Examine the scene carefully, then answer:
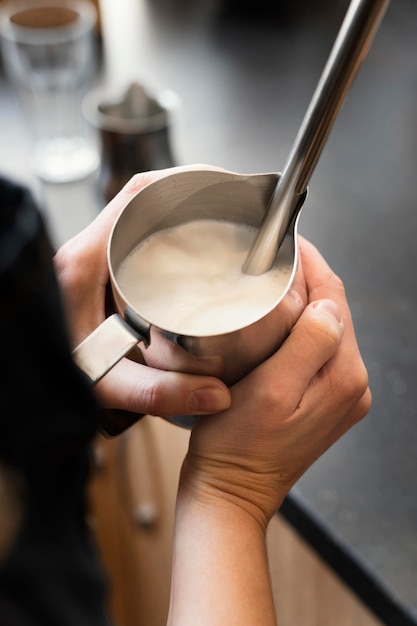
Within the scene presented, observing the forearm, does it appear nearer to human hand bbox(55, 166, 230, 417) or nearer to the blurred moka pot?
human hand bbox(55, 166, 230, 417)

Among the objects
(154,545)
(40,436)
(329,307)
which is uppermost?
(40,436)

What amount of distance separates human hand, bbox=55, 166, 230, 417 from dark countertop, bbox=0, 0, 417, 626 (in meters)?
0.18

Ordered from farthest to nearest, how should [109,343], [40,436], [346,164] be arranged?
[346,164] → [109,343] → [40,436]

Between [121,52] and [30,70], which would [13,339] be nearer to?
[30,70]

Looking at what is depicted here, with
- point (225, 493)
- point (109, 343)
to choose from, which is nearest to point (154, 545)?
point (225, 493)

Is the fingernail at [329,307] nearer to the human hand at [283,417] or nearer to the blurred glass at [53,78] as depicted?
the human hand at [283,417]

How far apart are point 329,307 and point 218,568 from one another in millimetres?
168

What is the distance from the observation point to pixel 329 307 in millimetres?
505

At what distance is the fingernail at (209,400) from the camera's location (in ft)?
1.52

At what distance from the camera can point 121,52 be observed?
45.2 inches

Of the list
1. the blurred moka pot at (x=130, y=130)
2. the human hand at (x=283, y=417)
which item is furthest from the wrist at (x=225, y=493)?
the blurred moka pot at (x=130, y=130)

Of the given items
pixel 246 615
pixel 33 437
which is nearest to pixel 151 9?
pixel 246 615

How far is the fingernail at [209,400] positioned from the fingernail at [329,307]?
3.2 inches

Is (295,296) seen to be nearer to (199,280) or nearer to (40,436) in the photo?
(199,280)
